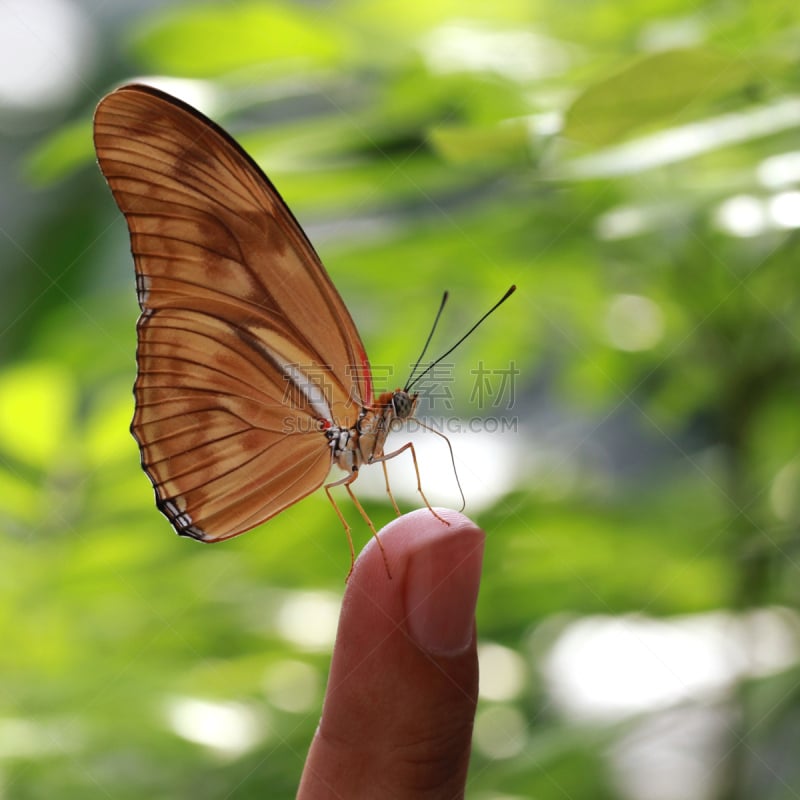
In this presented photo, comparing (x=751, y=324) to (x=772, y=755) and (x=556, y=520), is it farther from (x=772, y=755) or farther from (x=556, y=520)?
(x=772, y=755)

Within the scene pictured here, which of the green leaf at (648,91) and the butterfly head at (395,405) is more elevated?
the green leaf at (648,91)

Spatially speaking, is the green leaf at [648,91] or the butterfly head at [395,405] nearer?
the green leaf at [648,91]

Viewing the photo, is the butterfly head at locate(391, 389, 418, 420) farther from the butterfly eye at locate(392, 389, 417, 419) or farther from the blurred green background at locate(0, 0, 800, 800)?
the blurred green background at locate(0, 0, 800, 800)

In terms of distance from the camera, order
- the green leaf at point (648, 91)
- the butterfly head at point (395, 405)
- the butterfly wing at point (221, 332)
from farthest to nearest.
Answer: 1. the butterfly head at point (395, 405)
2. the butterfly wing at point (221, 332)
3. the green leaf at point (648, 91)

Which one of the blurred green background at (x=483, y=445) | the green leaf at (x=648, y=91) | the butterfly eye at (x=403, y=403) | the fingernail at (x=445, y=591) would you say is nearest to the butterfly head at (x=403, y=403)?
the butterfly eye at (x=403, y=403)

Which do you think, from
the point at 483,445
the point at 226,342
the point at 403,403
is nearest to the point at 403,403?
the point at 403,403

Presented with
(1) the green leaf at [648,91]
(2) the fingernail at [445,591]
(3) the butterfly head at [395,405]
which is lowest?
(2) the fingernail at [445,591]

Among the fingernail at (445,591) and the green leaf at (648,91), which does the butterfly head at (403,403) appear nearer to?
the fingernail at (445,591)

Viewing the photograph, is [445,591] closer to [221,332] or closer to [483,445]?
[221,332]
